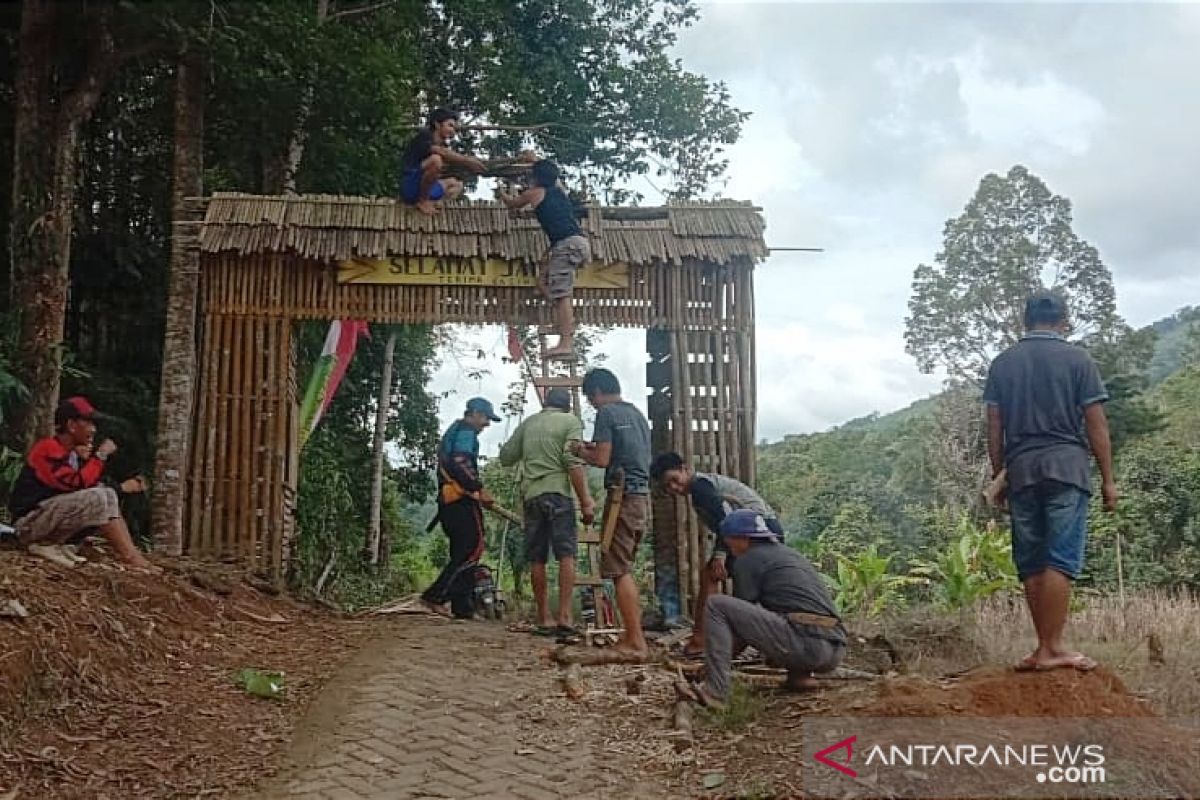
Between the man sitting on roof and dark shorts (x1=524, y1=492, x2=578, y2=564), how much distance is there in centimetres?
320

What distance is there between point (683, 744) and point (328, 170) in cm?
821

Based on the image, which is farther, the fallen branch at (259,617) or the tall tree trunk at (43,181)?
the fallen branch at (259,617)

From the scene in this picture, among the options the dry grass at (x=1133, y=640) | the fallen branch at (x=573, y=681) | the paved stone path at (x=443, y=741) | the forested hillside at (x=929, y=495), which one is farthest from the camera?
the forested hillside at (x=929, y=495)

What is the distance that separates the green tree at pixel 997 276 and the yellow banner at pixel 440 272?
1766cm

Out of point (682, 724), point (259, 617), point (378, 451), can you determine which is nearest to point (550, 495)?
point (259, 617)

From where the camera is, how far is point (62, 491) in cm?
619

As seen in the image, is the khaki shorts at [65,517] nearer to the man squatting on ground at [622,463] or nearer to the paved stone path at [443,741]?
the paved stone path at [443,741]

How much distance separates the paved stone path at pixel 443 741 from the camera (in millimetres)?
4199

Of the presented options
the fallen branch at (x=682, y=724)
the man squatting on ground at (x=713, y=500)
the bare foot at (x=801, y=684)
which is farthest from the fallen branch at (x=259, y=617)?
the bare foot at (x=801, y=684)

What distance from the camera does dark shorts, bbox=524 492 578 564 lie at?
24.7 feet

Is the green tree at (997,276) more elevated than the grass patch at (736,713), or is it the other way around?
the green tree at (997,276)

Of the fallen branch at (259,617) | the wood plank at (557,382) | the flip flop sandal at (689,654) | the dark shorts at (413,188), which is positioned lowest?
the flip flop sandal at (689,654)

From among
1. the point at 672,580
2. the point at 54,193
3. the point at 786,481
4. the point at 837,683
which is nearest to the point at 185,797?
the point at 54,193

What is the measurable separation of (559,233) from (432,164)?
50.1 inches
